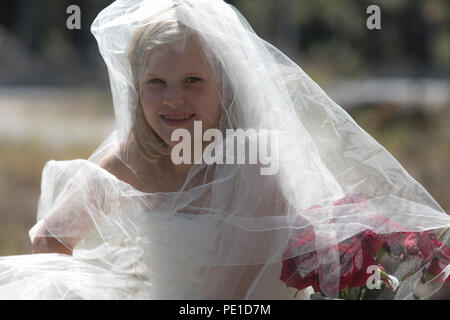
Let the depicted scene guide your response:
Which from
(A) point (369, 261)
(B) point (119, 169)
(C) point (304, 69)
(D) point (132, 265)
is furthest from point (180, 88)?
(C) point (304, 69)

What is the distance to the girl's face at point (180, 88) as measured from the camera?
1854 mm

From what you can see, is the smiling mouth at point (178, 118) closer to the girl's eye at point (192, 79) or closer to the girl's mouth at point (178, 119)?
the girl's mouth at point (178, 119)

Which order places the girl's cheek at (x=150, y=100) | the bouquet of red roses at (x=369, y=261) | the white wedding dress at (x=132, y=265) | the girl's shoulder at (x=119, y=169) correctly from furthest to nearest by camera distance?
the girl's shoulder at (x=119, y=169) < the girl's cheek at (x=150, y=100) < the white wedding dress at (x=132, y=265) < the bouquet of red roses at (x=369, y=261)

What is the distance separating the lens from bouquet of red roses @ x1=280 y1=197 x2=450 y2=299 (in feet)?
5.32

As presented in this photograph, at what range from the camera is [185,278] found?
1.86 meters

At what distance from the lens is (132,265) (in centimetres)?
195

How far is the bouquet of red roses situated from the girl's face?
0.50 meters

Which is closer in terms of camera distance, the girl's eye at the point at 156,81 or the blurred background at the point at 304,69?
the girl's eye at the point at 156,81

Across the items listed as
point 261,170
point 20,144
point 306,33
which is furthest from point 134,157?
point 306,33

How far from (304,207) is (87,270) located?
72 centimetres

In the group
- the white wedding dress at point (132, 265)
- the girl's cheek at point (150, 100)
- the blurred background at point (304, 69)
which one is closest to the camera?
the white wedding dress at point (132, 265)

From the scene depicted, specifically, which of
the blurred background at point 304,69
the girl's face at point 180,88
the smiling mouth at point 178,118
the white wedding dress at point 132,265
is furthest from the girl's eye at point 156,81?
the blurred background at point 304,69

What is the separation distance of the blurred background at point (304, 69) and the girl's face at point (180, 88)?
2.44 metres

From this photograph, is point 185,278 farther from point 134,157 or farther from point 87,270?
point 134,157
